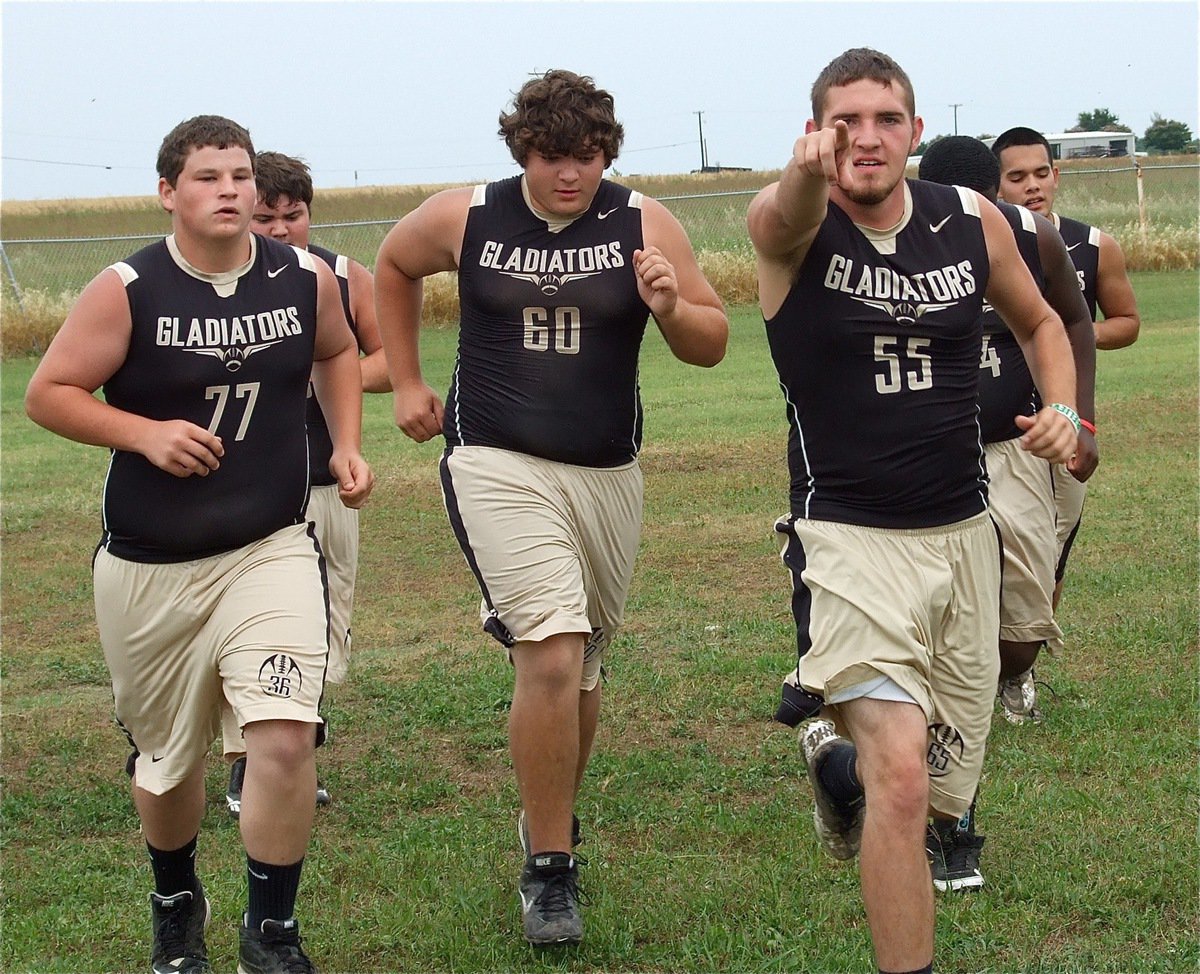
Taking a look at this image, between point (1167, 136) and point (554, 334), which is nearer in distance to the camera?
point (554, 334)

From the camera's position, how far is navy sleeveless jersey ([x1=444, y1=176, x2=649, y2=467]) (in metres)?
5.23

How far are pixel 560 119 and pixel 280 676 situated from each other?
6.73ft

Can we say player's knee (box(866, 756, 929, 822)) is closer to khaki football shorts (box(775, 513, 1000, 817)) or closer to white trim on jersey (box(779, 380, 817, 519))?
khaki football shorts (box(775, 513, 1000, 817))

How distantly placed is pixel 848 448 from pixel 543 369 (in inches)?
49.8

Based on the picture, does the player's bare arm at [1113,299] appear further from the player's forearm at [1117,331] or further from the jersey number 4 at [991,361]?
the jersey number 4 at [991,361]

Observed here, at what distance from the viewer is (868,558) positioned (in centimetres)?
431

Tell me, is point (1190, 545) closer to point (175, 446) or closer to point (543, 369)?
point (543, 369)

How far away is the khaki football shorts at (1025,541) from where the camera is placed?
6164 mm

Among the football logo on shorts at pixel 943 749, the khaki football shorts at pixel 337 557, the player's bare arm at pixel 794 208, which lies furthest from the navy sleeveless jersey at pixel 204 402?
the football logo on shorts at pixel 943 749

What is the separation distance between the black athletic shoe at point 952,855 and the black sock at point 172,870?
2298 millimetres

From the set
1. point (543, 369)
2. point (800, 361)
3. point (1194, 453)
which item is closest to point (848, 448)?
point (800, 361)

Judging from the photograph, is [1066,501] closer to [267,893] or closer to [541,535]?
[541,535]

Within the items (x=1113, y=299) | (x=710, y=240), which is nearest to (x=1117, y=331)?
(x=1113, y=299)

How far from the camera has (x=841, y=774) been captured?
4.46m
